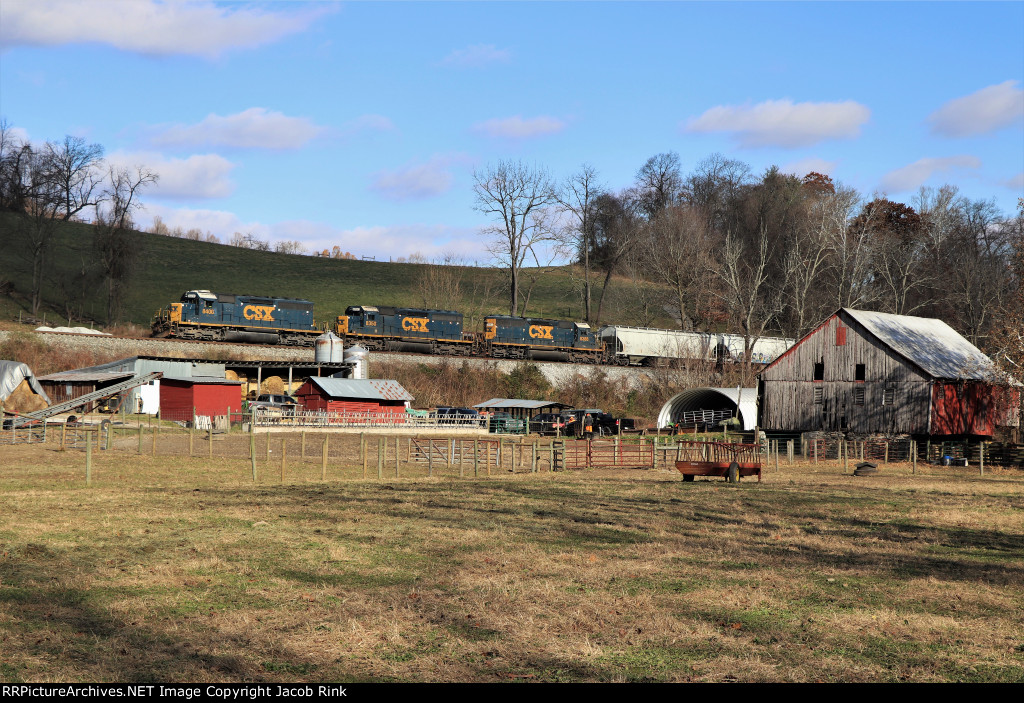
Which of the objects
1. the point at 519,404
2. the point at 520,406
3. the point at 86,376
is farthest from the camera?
the point at 519,404

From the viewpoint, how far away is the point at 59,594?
39.7 feet

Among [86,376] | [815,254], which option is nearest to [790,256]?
[815,254]

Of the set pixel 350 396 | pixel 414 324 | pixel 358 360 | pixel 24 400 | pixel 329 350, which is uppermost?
pixel 414 324

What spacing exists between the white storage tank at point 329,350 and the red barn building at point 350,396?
23.6 ft

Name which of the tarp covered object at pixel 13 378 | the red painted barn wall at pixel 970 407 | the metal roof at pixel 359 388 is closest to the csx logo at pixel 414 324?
the metal roof at pixel 359 388

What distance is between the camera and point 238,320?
7631 cm

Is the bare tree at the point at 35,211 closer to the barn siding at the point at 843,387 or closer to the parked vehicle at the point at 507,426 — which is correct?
the parked vehicle at the point at 507,426

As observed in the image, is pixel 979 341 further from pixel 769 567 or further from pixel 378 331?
pixel 769 567

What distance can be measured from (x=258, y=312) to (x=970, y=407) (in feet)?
182

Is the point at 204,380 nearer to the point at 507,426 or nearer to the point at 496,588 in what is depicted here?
the point at 507,426

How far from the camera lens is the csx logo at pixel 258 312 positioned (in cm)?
7683

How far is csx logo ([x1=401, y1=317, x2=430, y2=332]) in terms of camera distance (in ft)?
272

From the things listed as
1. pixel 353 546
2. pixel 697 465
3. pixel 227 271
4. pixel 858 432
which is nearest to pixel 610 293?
pixel 227 271
